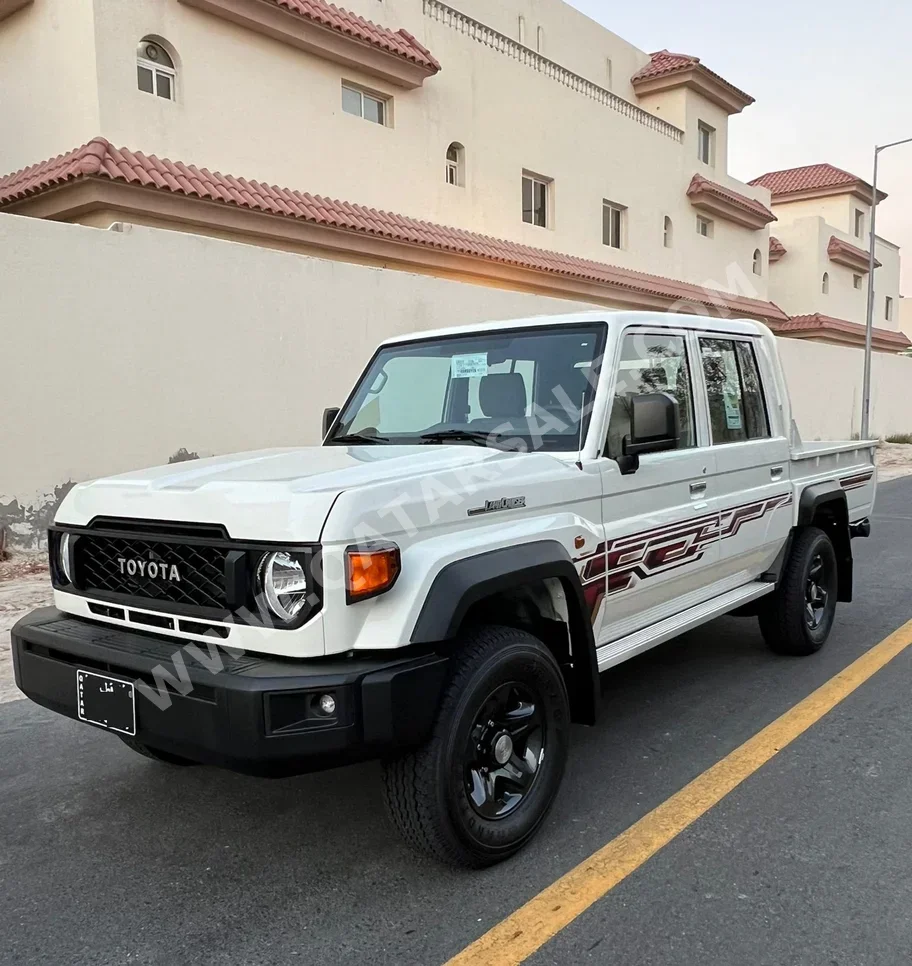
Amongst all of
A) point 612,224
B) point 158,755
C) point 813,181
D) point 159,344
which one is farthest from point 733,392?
point 813,181

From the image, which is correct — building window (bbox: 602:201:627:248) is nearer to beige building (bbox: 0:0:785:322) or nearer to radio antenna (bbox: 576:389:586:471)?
beige building (bbox: 0:0:785:322)

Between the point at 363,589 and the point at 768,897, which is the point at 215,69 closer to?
the point at 363,589

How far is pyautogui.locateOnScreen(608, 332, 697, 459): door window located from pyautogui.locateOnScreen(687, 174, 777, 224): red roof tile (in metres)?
22.0

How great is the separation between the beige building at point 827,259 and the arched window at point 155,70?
2342 centimetres

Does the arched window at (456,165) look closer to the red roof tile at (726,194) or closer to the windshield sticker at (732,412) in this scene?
the red roof tile at (726,194)

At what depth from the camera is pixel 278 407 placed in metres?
10.3

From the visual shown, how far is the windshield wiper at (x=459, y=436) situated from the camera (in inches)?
145

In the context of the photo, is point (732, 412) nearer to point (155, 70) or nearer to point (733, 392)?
point (733, 392)

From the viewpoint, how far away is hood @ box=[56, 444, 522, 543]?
8.64ft

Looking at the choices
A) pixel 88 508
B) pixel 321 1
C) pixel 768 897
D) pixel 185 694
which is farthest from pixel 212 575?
pixel 321 1

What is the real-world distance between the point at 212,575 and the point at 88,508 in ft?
2.25

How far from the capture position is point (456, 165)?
17.3m

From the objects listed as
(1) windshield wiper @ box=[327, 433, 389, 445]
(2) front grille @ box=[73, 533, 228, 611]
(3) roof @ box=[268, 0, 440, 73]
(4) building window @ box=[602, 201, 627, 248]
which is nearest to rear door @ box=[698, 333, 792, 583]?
(1) windshield wiper @ box=[327, 433, 389, 445]

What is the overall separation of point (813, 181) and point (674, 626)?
36881mm
